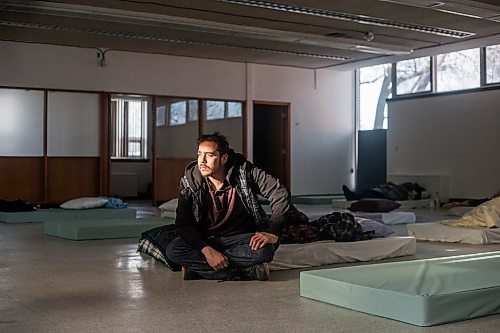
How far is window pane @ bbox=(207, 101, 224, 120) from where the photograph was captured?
13.6 m

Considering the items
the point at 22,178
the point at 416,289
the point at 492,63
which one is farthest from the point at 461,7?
the point at 22,178

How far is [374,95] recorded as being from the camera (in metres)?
15.2

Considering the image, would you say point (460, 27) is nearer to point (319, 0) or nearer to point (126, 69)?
point (319, 0)

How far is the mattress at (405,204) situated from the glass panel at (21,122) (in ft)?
17.0

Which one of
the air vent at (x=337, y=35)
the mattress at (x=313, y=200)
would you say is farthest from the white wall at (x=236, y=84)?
the air vent at (x=337, y=35)

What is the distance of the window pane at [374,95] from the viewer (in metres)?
14.9

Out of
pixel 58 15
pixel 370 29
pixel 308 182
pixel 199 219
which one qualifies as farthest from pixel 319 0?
pixel 308 182

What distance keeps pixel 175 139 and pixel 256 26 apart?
3750 millimetres

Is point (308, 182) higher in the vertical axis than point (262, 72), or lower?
lower

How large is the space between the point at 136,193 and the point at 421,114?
630 centimetres

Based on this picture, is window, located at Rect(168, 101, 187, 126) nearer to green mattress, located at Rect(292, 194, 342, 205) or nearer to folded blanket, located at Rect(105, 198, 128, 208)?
green mattress, located at Rect(292, 194, 342, 205)

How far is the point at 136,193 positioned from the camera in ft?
49.7

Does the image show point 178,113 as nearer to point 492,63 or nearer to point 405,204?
point 405,204

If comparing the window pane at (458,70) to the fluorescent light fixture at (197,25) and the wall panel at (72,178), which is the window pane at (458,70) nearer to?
the fluorescent light fixture at (197,25)
